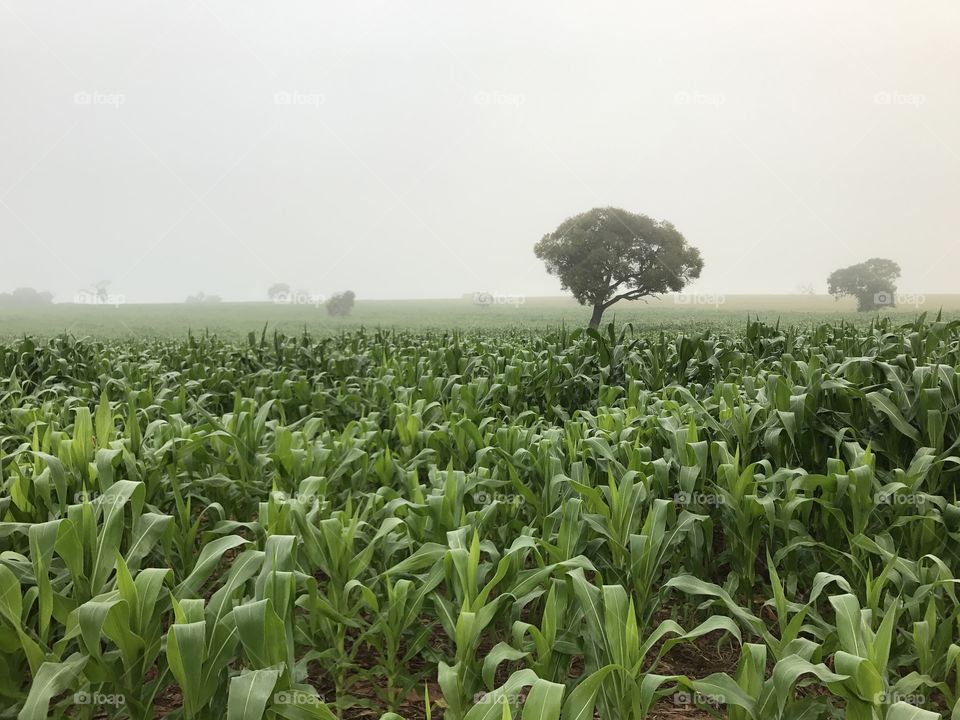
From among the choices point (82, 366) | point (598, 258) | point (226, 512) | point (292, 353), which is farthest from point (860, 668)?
point (598, 258)

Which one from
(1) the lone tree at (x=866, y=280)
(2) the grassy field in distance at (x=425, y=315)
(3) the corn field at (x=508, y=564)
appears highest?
(1) the lone tree at (x=866, y=280)

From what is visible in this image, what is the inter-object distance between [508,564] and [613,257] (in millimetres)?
33727


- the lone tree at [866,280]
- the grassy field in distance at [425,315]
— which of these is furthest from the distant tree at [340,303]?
the lone tree at [866,280]

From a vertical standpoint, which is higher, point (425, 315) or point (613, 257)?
point (613, 257)

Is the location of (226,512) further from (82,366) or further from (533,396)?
(82,366)

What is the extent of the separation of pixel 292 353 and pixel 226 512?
537cm

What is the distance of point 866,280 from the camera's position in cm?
5172

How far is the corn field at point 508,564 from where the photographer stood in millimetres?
1973

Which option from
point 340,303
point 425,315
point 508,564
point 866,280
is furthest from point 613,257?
point 508,564

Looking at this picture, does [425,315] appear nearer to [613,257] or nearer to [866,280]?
[613,257]

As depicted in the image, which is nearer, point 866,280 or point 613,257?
point 613,257

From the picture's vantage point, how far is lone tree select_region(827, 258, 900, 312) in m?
50.2

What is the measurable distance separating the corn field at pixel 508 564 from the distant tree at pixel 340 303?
48.6m

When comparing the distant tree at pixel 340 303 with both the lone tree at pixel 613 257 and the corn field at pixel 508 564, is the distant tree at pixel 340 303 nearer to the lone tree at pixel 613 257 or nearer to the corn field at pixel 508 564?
the lone tree at pixel 613 257
